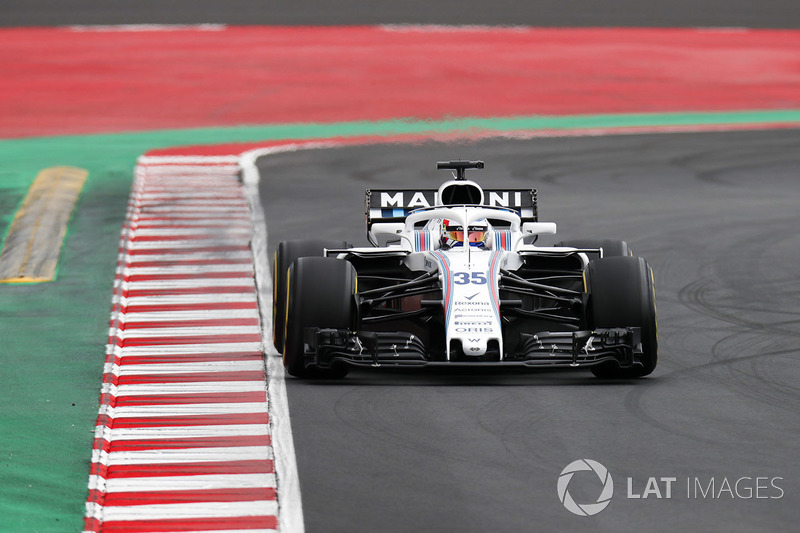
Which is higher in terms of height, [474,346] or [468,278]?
[468,278]

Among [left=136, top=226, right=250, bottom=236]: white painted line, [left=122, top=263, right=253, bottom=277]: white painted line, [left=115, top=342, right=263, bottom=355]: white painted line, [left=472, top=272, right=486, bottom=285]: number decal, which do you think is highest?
[left=136, top=226, right=250, bottom=236]: white painted line

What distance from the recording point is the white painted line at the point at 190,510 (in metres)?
10.3

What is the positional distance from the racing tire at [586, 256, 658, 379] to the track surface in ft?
0.55

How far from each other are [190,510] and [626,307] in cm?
490

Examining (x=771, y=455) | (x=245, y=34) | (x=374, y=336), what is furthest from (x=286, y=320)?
(x=245, y=34)

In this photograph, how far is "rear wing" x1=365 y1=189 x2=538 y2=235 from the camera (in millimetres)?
16719

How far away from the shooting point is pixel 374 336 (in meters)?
13.4

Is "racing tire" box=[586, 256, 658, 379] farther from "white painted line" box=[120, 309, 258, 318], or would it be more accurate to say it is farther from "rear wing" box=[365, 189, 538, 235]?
"white painted line" box=[120, 309, 258, 318]

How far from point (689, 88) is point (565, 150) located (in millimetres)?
9046

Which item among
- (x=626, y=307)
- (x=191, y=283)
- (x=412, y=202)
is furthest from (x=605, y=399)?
(x=191, y=283)

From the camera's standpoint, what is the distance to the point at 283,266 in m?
15.5

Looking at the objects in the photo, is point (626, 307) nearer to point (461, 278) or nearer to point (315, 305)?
point (461, 278)

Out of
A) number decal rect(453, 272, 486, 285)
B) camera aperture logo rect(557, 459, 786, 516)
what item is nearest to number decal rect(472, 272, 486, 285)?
number decal rect(453, 272, 486, 285)

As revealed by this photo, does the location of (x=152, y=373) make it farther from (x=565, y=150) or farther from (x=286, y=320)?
(x=565, y=150)
